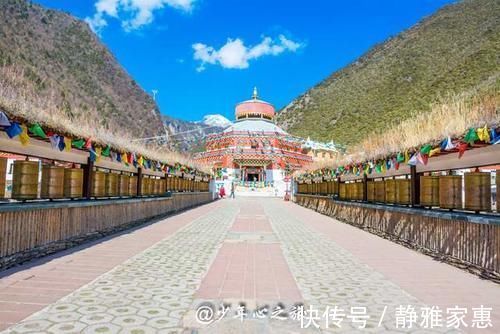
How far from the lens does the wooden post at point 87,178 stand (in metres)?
8.80

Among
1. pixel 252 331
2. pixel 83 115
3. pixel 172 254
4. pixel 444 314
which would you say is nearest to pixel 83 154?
pixel 83 115

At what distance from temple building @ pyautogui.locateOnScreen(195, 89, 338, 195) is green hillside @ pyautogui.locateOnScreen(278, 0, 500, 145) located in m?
12.4

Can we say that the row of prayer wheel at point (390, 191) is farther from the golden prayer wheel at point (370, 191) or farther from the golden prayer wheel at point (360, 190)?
the golden prayer wheel at point (360, 190)

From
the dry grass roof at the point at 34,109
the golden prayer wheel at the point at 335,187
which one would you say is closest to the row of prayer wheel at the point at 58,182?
the dry grass roof at the point at 34,109

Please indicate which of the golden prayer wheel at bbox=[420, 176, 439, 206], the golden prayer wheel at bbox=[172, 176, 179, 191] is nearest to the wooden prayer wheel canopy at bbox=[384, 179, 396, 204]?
the golden prayer wheel at bbox=[420, 176, 439, 206]

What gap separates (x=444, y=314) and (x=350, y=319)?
40.2 inches

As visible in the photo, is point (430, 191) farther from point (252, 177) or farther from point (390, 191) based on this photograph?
point (252, 177)

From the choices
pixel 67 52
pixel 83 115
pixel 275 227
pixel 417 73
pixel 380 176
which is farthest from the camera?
pixel 67 52

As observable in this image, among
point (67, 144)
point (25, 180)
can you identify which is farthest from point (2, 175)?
point (67, 144)

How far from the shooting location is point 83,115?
373 inches

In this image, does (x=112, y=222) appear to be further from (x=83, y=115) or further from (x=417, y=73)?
(x=417, y=73)

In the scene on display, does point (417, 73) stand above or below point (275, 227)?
above

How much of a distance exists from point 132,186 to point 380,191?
6.69 m

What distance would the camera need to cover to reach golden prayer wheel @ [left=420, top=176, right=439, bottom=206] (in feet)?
25.4
